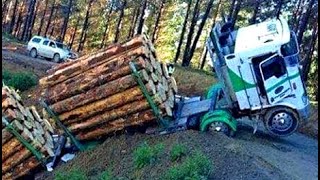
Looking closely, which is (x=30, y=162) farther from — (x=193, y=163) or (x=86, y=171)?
(x=193, y=163)

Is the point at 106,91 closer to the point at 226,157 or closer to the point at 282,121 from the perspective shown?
the point at 226,157

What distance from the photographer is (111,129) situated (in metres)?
13.8

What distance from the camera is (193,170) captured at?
984 centimetres

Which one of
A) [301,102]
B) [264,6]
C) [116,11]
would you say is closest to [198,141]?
[301,102]

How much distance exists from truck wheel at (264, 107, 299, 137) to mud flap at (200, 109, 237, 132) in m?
1.07

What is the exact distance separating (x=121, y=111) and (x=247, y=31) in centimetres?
428

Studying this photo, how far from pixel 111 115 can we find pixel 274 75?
14.0 ft

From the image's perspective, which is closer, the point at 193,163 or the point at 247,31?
the point at 193,163

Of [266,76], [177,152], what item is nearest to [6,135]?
[177,152]

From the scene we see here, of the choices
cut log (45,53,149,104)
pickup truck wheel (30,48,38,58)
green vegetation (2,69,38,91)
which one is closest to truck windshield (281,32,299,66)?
cut log (45,53,149,104)

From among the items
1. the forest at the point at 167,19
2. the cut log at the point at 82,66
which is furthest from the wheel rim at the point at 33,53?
the cut log at the point at 82,66

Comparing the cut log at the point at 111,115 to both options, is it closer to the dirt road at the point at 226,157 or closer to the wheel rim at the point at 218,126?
the dirt road at the point at 226,157

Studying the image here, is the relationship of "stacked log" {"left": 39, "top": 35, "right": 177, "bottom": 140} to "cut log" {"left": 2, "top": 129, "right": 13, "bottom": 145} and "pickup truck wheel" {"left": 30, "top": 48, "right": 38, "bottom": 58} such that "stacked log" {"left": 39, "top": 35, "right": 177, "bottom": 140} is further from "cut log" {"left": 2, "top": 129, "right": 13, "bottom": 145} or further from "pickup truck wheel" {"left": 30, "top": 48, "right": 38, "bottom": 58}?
"pickup truck wheel" {"left": 30, "top": 48, "right": 38, "bottom": 58}

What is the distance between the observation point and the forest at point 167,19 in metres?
36.6
